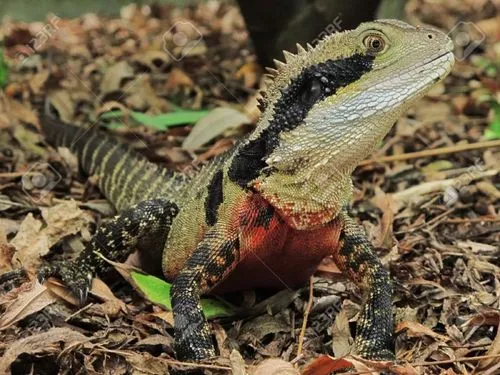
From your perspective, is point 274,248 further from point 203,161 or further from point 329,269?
point 203,161

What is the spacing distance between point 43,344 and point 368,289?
2158mm

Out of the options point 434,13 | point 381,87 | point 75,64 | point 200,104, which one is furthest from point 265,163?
point 434,13

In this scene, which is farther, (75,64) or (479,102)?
(75,64)

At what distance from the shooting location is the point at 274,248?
4.83m

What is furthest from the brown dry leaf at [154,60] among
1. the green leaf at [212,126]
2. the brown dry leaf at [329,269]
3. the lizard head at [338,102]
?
the lizard head at [338,102]

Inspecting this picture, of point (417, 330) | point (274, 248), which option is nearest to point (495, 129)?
point (417, 330)

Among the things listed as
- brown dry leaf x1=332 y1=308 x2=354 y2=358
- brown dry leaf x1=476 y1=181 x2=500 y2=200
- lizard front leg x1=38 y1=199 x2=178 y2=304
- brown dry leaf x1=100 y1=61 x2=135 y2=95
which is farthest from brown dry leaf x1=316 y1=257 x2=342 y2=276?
brown dry leaf x1=100 y1=61 x2=135 y2=95

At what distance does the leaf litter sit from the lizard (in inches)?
9.2

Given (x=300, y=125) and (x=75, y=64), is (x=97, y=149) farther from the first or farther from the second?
(x=75, y=64)

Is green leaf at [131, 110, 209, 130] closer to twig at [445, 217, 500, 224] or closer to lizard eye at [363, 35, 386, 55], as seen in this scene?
twig at [445, 217, 500, 224]

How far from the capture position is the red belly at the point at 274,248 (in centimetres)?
474

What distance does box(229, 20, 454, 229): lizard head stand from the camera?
4328 millimetres

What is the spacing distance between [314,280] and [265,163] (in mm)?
1392

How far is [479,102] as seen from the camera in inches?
378
